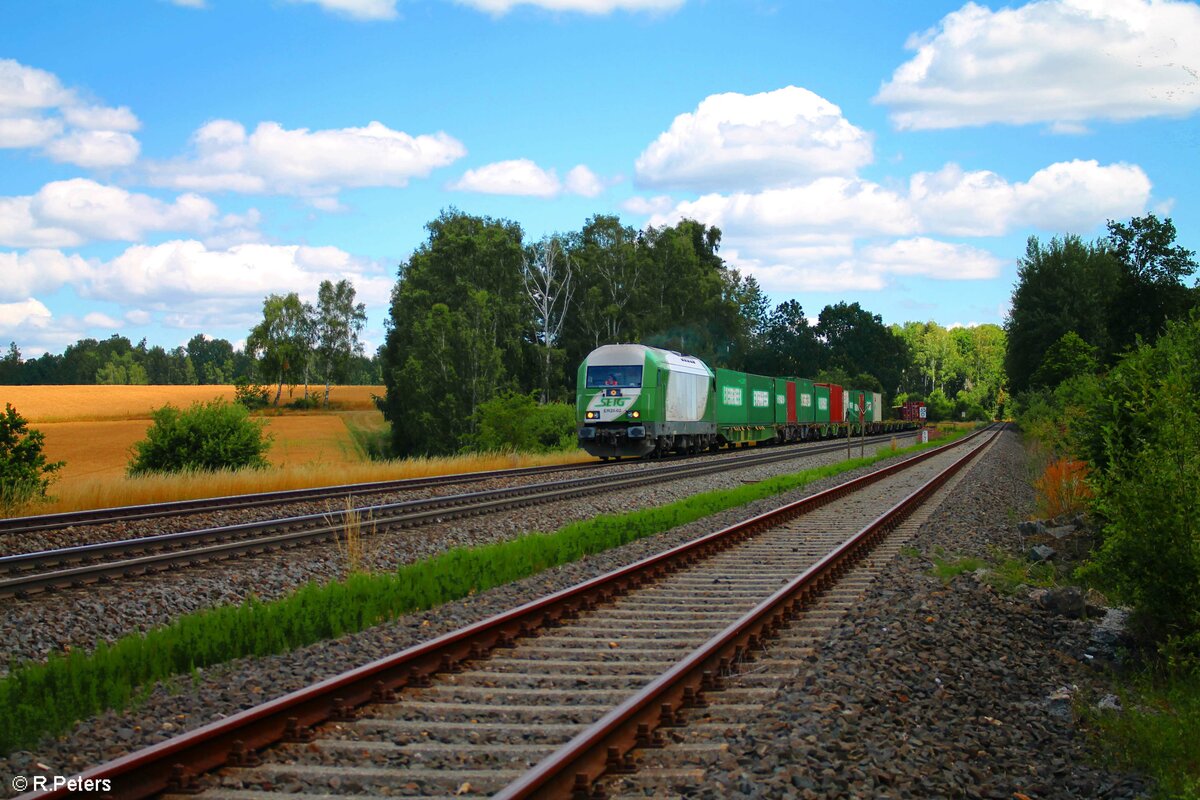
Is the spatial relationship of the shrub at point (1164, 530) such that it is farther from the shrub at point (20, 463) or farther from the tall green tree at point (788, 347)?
the tall green tree at point (788, 347)

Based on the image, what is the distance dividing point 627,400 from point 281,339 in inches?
2522

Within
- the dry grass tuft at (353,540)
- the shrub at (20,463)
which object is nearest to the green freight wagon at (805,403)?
the shrub at (20,463)

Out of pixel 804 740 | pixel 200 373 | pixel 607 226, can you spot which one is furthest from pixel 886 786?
pixel 200 373

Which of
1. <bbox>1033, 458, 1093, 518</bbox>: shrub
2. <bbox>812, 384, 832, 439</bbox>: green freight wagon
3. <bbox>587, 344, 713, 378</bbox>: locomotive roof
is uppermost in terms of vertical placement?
<bbox>587, 344, 713, 378</bbox>: locomotive roof

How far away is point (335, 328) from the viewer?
85812 millimetres

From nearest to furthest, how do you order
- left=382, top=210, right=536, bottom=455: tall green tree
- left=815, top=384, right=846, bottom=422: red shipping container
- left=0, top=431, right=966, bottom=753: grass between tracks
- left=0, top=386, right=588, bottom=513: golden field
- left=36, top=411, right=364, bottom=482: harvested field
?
left=0, top=431, right=966, bottom=753: grass between tracks → left=0, top=386, right=588, bottom=513: golden field → left=36, top=411, right=364, bottom=482: harvested field → left=382, top=210, right=536, bottom=455: tall green tree → left=815, top=384, right=846, bottom=422: red shipping container

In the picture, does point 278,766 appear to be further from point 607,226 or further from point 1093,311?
point 1093,311

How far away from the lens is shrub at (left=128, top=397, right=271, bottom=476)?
2391 cm

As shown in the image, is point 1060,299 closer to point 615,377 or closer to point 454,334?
point 454,334

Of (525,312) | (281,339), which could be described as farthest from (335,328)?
(525,312)

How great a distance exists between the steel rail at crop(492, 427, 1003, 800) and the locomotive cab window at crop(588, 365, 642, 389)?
62.9ft

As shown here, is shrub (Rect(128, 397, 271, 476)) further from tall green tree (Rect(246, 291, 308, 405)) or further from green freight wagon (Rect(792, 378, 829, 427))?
tall green tree (Rect(246, 291, 308, 405))

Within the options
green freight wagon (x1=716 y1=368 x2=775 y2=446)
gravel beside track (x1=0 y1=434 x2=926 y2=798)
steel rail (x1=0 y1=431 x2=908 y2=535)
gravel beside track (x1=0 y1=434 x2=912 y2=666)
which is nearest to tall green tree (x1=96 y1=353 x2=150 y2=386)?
green freight wagon (x1=716 y1=368 x2=775 y2=446)

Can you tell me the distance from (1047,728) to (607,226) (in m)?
64.4
